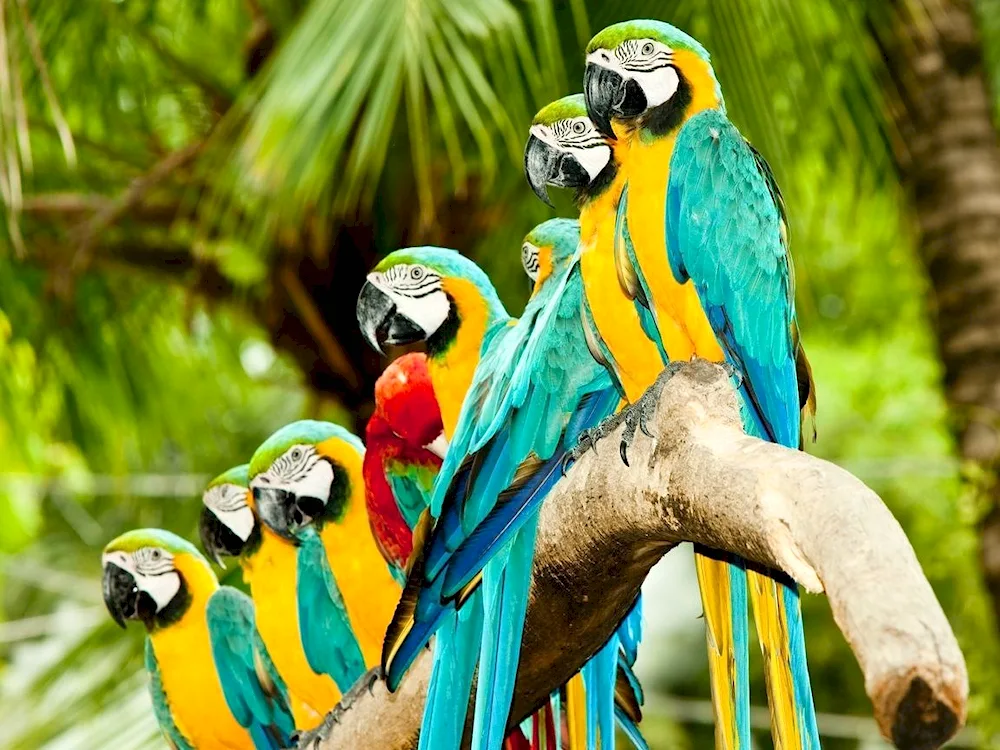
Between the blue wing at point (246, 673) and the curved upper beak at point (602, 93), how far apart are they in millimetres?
902

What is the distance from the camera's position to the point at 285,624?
5.76ft

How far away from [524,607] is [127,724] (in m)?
1.79

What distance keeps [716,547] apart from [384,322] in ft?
1.95

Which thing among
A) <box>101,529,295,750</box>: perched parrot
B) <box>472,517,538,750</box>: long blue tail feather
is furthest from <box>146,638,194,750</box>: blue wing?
<box>472,517,538,750</box>: long blue tail feather

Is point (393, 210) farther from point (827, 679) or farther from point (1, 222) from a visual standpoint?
point (827, 679)

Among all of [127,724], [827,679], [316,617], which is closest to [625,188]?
[316,617]

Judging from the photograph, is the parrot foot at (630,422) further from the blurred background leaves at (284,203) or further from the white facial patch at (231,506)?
the blurred background leaves at (284,203)

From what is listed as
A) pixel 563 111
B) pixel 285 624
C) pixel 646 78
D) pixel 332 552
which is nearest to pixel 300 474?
pixel 332 552

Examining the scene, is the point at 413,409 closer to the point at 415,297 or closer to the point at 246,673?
the point at 415,297

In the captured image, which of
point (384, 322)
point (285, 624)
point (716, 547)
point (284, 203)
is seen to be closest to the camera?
point (716, 547)

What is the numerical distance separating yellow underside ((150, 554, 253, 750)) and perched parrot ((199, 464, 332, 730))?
10cm

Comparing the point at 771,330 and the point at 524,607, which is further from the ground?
the point at 771,330

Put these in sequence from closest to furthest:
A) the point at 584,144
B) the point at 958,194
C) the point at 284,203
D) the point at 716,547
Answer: the point at 716,547 < the point at 584,144 < the point at 284,203 < the point at 958,194

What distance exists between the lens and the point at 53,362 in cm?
340
